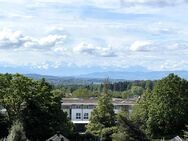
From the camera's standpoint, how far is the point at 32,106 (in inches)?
2383

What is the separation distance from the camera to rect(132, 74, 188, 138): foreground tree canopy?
233ft

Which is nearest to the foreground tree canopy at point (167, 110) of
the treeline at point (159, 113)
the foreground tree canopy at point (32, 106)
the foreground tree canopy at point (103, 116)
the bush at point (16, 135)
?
the treeline at point (159, 113)

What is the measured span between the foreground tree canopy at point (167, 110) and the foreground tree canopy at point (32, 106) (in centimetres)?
1342

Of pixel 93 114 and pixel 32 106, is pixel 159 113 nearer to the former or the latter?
pixel 93 114

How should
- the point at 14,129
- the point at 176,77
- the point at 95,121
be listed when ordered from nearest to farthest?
the point at 14,129 → the point at 95,121 → the point at 176,77

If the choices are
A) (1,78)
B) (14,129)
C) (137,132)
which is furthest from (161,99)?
(14,129)

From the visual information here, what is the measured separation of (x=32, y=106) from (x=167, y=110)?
20288 millimetres

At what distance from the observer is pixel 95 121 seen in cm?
6956

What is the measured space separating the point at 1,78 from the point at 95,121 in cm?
1435

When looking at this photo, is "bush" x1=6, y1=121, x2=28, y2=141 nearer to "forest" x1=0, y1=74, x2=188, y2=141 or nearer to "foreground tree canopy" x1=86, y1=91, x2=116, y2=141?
"forest" x1=0, y1=74, x2=188, y2=141

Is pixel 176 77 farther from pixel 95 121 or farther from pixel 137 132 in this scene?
pixel 137 132

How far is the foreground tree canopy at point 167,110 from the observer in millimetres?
70938

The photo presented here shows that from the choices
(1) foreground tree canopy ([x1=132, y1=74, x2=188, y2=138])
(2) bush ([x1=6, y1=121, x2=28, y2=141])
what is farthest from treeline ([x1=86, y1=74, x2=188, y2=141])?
(2) bush ([x1=6, y1=121, x2=28, y2=141])

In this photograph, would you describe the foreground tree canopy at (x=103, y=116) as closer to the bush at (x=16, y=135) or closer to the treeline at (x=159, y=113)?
the treeline at (x=159, y=113)
